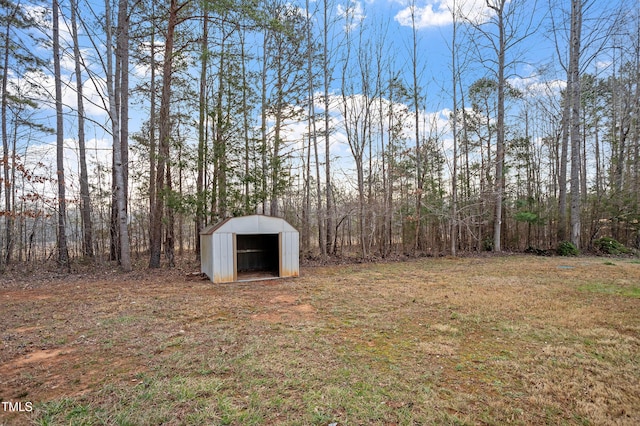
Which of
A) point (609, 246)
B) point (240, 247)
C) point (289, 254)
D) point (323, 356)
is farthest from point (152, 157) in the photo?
point (609, 246)

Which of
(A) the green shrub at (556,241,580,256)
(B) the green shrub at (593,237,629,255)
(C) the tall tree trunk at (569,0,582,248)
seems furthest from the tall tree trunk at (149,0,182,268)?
(B) the green shrub at (593,237,629,255)

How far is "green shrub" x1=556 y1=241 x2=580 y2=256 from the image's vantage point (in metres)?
8.91

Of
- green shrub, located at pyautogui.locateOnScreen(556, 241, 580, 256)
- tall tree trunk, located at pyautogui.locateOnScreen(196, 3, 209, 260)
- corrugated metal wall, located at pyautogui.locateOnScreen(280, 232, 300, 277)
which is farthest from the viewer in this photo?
green shrub, located at pyautogui.locateOnScreen(556, 241, 580, 256)

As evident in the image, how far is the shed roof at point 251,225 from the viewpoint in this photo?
551 centimetres

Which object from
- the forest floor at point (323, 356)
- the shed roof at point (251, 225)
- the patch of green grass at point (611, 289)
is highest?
the shed roof at point (251, 225)

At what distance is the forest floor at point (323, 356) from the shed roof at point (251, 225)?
4.23 ft

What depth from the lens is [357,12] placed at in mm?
9922

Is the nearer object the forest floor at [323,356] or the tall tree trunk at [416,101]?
the forest floor at [323,356]

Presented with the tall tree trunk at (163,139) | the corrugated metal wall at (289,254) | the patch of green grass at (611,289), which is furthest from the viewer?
the tall tree trunk at (163,139)

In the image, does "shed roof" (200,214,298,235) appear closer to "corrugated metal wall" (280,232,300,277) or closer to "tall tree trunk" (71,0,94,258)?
"corrugated metal wall" (280,232,300,277)

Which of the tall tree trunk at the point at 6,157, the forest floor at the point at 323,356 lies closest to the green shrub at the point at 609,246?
the forest floor at the point at 323,356

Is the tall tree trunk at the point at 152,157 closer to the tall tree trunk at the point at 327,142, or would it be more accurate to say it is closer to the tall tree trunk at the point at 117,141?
the tall tree trunk at the point at 117,141

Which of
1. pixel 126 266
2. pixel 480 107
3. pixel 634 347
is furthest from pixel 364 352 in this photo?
pixel 480 107

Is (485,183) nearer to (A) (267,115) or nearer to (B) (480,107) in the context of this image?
(B) (480,107)
